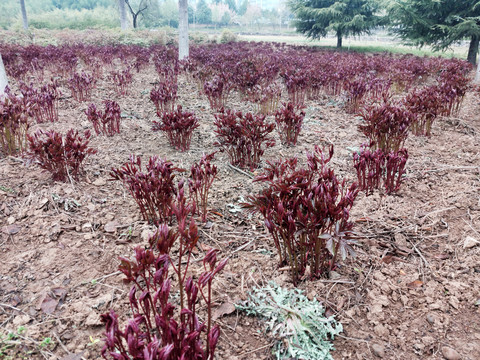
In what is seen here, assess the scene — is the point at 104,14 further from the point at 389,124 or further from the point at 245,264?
the point at 245,264

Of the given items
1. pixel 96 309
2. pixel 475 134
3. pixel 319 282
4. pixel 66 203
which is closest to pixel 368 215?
pixel 319 282

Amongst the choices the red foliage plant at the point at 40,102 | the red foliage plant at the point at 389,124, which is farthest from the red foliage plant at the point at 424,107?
the red foliage plant at the point at 40,102

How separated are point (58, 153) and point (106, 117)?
7.07 feet

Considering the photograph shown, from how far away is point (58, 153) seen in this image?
9.85 ft

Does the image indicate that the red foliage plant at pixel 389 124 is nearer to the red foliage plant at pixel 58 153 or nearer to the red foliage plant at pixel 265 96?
the red foliage plant at pixel 265 96

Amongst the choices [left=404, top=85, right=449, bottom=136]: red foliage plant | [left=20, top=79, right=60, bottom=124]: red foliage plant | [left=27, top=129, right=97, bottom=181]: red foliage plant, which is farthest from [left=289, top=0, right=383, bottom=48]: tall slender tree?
[left=27, top=129, right=97, bottom=181]: red foliage plant

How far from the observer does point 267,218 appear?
1977 mm

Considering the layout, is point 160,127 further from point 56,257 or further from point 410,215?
point 410,215

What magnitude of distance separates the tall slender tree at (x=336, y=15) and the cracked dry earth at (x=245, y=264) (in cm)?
2259

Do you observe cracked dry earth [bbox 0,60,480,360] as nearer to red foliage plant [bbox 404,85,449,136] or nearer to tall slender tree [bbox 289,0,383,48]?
red foliage plant [bbox 404,85,449,136]

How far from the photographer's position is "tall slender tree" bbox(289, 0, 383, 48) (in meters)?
22.6

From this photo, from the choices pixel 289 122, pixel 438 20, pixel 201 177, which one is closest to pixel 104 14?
pixel 438 20

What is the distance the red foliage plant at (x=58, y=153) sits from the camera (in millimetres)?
3010

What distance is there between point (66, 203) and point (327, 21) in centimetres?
2646
